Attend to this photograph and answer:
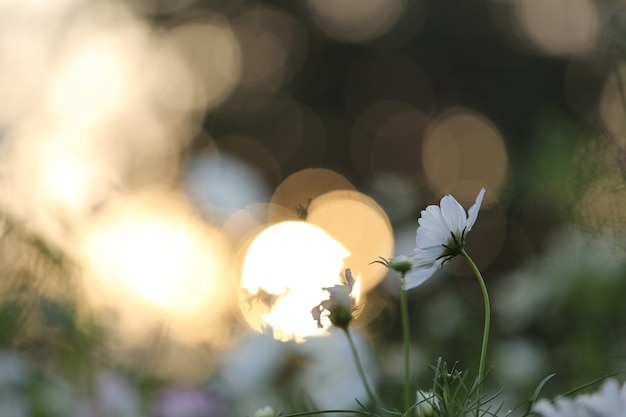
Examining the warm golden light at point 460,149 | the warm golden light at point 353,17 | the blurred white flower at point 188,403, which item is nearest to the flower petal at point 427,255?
the blurred white flower at point 188,403

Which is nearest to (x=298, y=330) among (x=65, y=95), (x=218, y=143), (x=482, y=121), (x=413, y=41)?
(x=65, y=95)

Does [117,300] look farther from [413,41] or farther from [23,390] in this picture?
[413,41]

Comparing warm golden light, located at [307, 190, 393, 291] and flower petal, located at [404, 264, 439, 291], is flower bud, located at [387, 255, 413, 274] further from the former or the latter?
warm golden light, located at [307, 190, 393, 291]

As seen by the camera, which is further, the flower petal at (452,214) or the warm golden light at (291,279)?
the warm golden light at (291,279)

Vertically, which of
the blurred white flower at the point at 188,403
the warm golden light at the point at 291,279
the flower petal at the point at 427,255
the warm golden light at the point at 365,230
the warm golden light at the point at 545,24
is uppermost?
the flower petal at the point at 427,255

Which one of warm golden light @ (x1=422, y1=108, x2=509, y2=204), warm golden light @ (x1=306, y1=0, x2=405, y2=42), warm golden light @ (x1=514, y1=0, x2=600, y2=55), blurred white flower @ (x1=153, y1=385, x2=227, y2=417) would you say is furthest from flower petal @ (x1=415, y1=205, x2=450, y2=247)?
warm golden light @ (x1=306, y1=0, x2=405, y2=42)

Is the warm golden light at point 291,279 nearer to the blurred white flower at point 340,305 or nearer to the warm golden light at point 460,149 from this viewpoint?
the blurred white flower at point 340,305

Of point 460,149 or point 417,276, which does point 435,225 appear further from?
point 460,149

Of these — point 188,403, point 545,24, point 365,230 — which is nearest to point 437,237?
point 188,403
